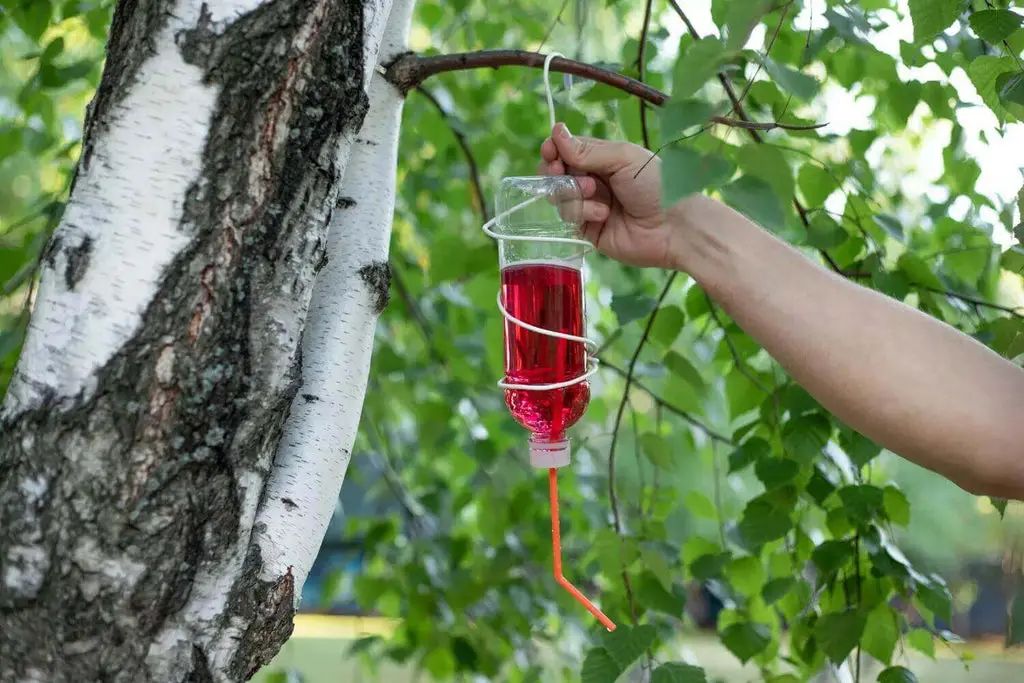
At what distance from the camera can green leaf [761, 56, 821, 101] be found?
74cm

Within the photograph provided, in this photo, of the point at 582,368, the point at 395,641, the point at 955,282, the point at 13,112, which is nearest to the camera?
the point at 582,368

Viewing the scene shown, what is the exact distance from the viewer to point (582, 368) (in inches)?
39.3

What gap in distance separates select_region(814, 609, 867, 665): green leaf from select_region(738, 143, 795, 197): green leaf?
0.80 m

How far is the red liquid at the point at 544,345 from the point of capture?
38.3 inches

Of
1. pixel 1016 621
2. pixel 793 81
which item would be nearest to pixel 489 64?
pixel 793 81

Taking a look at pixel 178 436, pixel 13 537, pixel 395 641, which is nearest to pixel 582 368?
pixel 178 436

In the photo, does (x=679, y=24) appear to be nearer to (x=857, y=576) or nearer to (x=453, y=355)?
(x=453, y=355)

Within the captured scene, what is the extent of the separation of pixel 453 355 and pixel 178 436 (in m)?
1.32

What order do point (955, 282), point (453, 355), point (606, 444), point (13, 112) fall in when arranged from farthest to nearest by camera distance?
point (13, 112)
point (606, 444)
point (453, 355)
point (955, 282)

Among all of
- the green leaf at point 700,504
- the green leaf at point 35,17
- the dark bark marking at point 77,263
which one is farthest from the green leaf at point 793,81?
the green leaf at point 35,17

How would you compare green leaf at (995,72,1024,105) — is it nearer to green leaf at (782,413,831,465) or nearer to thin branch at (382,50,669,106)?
thin branch at (382,50,669,106)

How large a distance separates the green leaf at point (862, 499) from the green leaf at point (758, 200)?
706mm

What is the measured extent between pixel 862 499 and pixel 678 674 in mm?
356

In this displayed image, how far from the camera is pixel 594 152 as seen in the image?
0.98 m
